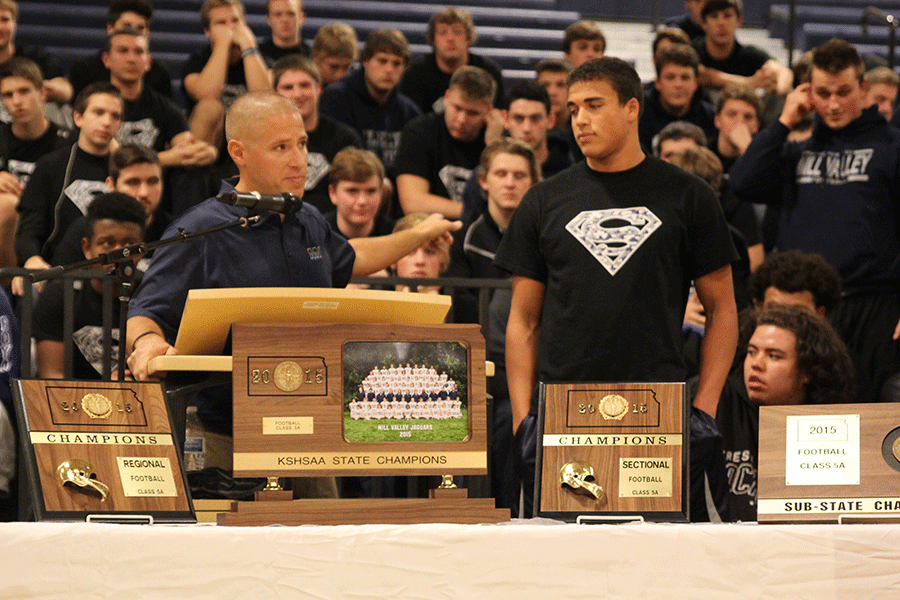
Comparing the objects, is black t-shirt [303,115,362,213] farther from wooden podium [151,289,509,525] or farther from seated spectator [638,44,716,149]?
wooden podium [151,289,509,525]

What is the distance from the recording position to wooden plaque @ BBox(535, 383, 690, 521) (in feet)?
6.78

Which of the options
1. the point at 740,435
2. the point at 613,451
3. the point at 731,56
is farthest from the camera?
the point at 731,56

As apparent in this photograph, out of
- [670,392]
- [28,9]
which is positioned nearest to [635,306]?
[670,392]

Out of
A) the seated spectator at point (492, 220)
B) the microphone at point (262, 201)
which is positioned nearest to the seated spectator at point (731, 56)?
the seated spectator at point (492, 220)

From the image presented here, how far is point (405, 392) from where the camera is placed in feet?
6.59

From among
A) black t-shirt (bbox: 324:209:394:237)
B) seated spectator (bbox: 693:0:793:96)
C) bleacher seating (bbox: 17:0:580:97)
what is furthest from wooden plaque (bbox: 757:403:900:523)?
bleacher seating (bbox: 17:0:580:97)

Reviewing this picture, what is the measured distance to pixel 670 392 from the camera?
2119 millimetres

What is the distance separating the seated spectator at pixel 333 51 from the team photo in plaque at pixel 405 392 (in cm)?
464

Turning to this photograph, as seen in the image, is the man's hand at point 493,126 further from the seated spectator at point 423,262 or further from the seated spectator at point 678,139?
the seated spectator at point 423,262

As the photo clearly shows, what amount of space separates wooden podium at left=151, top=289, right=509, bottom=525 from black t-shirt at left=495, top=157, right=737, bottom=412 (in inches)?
33.5

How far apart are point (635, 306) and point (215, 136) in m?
3.53

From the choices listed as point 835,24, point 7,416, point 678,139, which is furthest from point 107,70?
point 835,24

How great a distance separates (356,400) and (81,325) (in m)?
2.53

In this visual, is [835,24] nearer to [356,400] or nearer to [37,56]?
[37,56]
